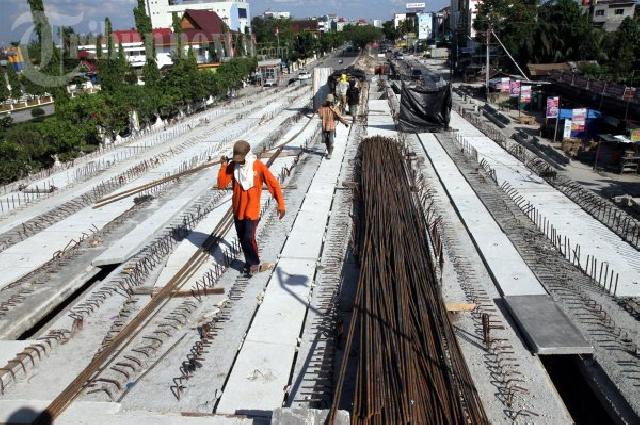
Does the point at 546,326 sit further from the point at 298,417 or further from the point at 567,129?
the point at 567,129

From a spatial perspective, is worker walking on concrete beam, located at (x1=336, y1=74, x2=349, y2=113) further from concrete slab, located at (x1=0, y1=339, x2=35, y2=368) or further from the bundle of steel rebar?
concrete slab, located at (x1=0, y1=339, x2=35, y2=368)

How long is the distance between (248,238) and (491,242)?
9.72 feet

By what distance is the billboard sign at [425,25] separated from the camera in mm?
116312

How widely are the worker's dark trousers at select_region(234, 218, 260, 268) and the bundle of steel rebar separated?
116cm

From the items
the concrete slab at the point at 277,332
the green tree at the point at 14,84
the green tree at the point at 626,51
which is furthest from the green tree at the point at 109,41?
the green tree at the point at 626,51

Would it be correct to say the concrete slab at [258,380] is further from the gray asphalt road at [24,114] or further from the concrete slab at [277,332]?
the gray asphalt road at [24,114]

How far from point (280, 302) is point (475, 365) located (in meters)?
1.89

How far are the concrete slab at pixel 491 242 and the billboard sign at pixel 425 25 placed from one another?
115518 mm

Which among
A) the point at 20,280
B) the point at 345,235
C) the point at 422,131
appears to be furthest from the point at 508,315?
the point at 422,131

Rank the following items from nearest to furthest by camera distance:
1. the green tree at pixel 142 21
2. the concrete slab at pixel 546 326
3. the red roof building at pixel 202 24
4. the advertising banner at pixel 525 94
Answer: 1. the concrete slab at pixel 546 326
2. the advertising banner at pixel 525 94
3. the green tree at pixel 142 21
4. the red roof building at pixel 202 24

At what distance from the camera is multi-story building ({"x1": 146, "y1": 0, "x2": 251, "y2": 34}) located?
77.5m

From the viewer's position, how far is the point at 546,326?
14.2 feet

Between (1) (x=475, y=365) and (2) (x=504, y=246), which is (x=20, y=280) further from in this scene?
(2) (x=504, y=246)

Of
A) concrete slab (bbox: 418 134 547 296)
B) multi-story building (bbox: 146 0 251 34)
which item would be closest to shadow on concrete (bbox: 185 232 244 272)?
concrete slab (bbox: 418 134 547 296)
